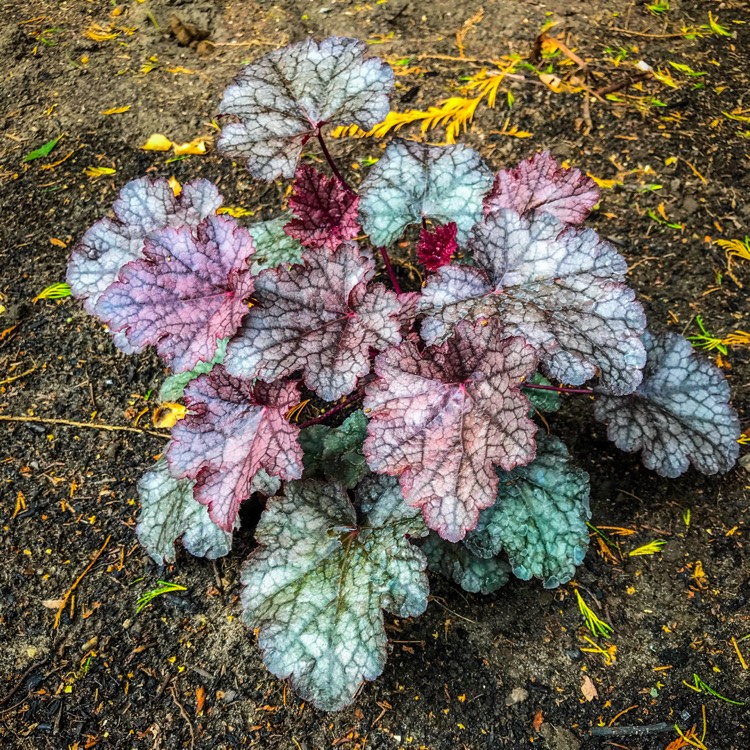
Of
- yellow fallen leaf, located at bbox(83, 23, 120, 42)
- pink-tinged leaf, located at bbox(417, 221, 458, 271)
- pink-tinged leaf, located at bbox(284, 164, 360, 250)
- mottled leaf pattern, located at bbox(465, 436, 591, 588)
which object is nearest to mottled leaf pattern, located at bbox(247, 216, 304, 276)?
pink-tinged leaf, located at bbox(284, 164, 360, 250)

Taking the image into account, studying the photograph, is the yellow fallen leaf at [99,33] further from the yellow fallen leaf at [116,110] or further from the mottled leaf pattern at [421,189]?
the mottled leaf pattern at [421,189]

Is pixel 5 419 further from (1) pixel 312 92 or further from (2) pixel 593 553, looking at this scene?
(2) pixel 593 553

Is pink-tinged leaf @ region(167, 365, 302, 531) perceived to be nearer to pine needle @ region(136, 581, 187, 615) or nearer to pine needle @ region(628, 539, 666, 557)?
pine needle @ region(136, 581, 187, 615)

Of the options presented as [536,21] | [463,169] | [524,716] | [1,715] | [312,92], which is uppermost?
[312,92]

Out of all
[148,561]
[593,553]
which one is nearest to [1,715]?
[148,561]

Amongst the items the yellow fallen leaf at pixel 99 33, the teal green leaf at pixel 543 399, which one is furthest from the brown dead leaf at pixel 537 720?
the yellow fallen leaf at pixel 99 33
